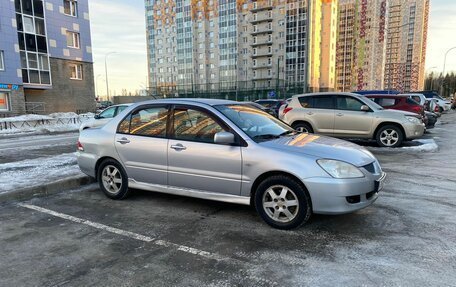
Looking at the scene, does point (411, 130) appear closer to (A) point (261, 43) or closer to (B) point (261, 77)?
(B) point (261, 77)

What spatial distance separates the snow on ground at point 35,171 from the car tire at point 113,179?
136 centimetres

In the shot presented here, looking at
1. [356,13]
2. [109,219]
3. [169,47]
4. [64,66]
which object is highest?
[356,13]

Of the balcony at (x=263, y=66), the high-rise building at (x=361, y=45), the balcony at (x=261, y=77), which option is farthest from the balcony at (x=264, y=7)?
the high-rise building at (x=361, y=45)

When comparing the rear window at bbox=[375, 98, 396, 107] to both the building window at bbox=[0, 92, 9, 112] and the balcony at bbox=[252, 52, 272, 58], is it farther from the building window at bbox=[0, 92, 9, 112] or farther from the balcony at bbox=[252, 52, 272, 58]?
the balcony at bbox=[252, 52, 272, 58]

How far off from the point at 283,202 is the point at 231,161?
0.84 meters

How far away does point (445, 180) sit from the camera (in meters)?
6.41

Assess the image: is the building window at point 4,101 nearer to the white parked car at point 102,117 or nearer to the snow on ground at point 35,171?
the white parked car at point 102,117

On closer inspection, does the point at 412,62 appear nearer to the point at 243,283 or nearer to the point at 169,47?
the point at 169,47

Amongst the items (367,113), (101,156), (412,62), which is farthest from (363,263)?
(412,62)

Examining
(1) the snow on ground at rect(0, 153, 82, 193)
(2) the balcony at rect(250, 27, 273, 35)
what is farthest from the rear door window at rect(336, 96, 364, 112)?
(2) the balcony at rect(250, 27, 273, 35)

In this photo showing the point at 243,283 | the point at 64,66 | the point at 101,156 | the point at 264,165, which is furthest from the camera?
the point at 64,66

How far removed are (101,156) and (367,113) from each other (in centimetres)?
807

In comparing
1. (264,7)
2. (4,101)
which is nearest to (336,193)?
(4,101)

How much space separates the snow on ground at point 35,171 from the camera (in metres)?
6.12
